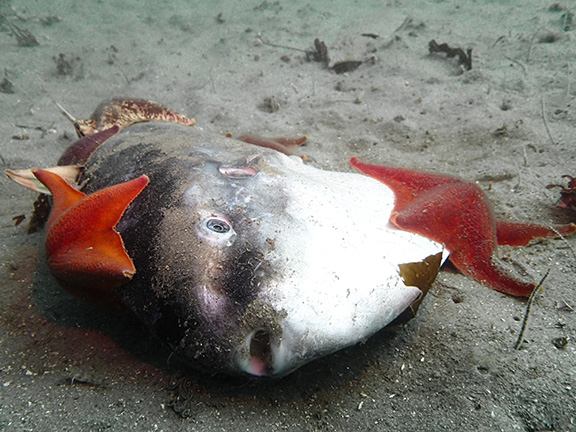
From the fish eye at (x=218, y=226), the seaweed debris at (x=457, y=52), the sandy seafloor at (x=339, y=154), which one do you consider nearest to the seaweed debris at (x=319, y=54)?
the sandy seafloor at (x=339, y=154)

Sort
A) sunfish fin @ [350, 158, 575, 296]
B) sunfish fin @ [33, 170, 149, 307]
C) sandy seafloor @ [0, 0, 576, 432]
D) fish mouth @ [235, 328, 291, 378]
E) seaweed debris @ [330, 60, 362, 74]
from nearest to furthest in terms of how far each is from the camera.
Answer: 1. fish mouth @ [235, 328, 291, 378]
2. sunfish fin @ [33, 170, 149, 307]
3. sandy seafloor @ [0, 0, 576, 432]
4. sunfish fin @ [350, 158, 575, 296]
5. seaweed debris @ [330, 60, 362, 74]

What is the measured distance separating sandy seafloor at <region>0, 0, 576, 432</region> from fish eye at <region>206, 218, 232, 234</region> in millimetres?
841

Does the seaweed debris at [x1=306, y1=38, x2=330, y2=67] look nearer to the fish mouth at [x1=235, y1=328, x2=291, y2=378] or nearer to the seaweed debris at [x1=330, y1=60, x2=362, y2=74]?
the seaweed debris at [x1=330, y1=60, x2=362, y2=74]

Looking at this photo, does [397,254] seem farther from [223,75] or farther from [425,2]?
[425,2]

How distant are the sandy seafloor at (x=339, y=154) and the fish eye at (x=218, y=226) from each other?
0.84m

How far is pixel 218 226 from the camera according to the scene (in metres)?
1.79

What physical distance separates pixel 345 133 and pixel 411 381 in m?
3.60

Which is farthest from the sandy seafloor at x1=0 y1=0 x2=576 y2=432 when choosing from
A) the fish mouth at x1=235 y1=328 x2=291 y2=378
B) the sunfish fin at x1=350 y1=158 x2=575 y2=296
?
the fish mouth at x1=235 y1=328 x2=291 y2=378

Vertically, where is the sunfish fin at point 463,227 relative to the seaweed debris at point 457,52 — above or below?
below

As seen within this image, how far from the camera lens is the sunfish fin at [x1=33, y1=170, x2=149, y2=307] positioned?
169 centimetres

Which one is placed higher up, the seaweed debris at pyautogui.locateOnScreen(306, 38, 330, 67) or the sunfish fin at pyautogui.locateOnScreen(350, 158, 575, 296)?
the seaweed debris at pyautogui.locateOnScreen(306, 38, 330, 67)

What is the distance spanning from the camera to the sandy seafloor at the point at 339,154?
1808 millimetres

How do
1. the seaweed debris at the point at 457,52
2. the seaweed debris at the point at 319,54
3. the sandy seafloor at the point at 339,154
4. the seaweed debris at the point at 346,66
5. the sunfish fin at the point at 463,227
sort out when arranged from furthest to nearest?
the seaweed debris at the point at 319,54 → the seaweed debris at the point at 346,66 → the seaweed debris at the point at 457,52 → the sunfish fin at the point at 463,227 → the sandy seafloor at the point at 339,154

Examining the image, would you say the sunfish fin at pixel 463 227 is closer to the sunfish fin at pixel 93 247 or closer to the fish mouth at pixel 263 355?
the fish mouth at pixel 263 355
